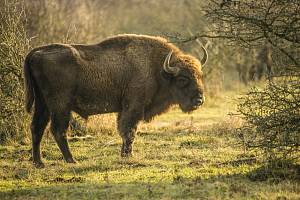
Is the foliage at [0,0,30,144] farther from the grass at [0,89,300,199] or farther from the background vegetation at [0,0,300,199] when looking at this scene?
the grass at [0,89,300,199]

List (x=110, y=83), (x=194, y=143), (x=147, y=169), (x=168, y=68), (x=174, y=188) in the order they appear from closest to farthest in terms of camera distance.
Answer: (x=174, y=188) < (x=147, y=169) < (x=110, y=83) < (x=168, y=68) < (x=194, y=143)

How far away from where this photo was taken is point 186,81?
13.7 m

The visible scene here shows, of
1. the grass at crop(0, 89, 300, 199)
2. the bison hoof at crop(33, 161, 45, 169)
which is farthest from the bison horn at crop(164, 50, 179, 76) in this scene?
the bison hoof at crop(33, 161, 45, 169)

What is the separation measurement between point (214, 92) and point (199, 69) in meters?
10.4

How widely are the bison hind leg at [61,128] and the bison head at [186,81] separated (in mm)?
2352

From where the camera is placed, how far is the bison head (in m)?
13.6

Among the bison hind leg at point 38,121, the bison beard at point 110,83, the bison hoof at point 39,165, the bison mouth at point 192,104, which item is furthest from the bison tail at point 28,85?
the bison mouth at point 192,104

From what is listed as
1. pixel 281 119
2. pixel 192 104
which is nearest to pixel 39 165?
pixel 192 104

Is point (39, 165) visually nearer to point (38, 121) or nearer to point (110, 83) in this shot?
point (38, 121)

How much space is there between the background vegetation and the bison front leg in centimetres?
31

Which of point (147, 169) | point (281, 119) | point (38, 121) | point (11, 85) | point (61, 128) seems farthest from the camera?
point (11, 85)

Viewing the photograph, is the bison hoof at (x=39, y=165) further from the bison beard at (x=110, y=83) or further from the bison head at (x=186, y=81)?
the bison head at (x=186, y=81)

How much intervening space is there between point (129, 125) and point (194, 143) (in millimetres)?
2051

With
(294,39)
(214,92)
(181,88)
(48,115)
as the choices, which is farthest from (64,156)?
(214,92)
